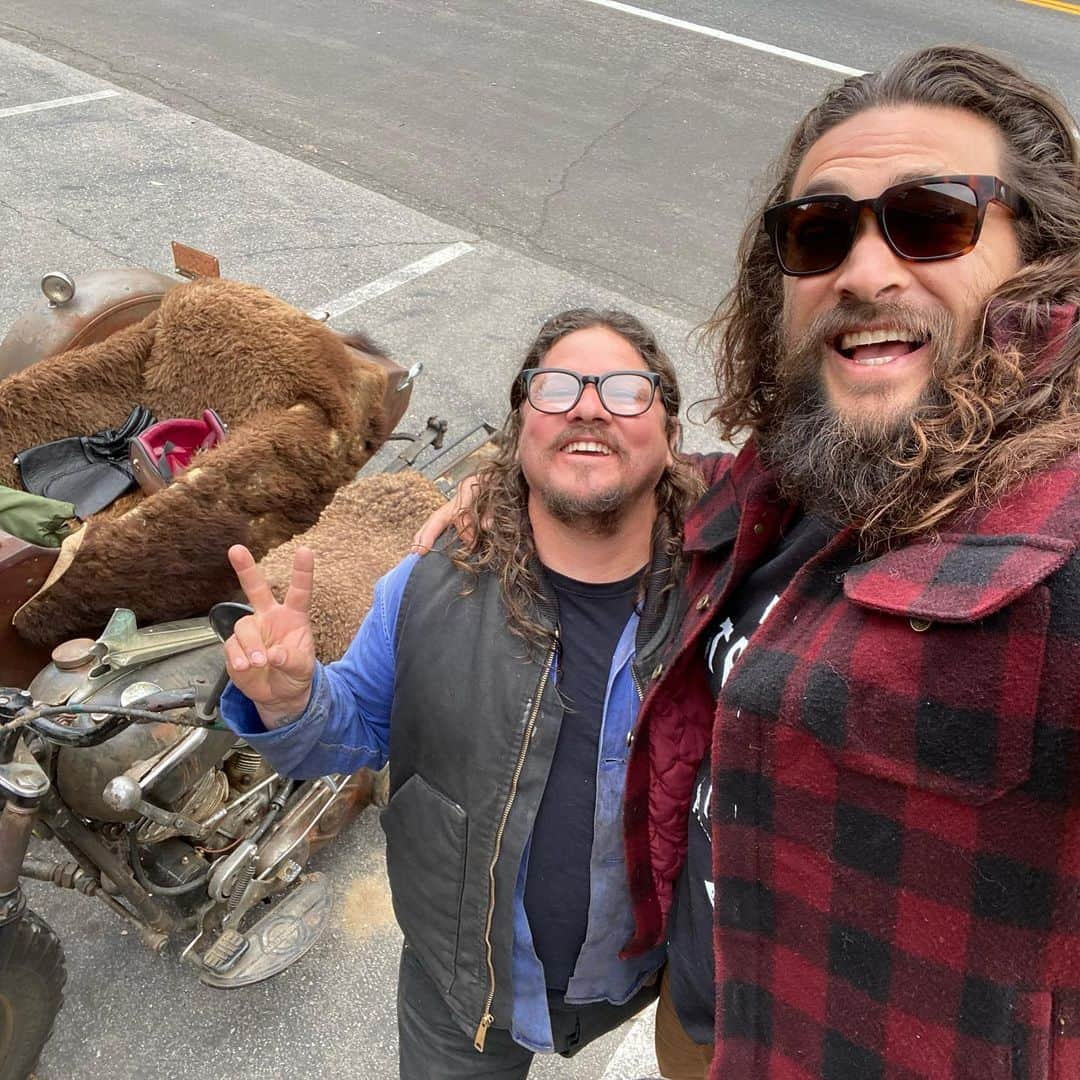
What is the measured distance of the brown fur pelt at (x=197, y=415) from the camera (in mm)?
2197

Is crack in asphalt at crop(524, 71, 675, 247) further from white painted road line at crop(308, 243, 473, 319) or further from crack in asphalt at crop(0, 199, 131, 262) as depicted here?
crack in asphalt at crop(0, 199, 131, 262)

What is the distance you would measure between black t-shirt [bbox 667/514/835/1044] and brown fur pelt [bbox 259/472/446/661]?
3.78 ft

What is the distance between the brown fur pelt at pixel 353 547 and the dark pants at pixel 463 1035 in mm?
823

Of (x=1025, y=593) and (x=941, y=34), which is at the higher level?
(x=941, y=34)

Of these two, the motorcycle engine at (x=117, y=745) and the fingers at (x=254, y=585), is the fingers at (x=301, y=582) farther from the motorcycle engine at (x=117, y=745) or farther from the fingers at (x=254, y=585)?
the motorcycle engine at (x=117, y=745)

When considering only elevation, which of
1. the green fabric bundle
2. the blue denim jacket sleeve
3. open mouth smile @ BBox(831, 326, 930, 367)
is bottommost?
the green fabric bundle

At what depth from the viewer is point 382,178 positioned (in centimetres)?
640

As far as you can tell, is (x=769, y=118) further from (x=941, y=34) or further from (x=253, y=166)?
(x=253, y=166)

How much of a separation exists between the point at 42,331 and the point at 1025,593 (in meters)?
3.18

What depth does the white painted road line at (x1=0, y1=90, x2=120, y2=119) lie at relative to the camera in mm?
6699

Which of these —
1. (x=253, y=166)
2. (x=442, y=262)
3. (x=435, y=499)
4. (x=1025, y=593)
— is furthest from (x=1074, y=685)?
(x=253, y=166)

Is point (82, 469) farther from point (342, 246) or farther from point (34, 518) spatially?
point (342, 246)

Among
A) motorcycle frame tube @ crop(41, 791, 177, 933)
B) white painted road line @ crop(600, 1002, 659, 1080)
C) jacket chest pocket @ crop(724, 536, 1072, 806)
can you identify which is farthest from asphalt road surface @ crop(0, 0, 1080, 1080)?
jacket chest pocket @ crop(724, 536, 1072, 806)

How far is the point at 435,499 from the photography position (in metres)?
2.78
